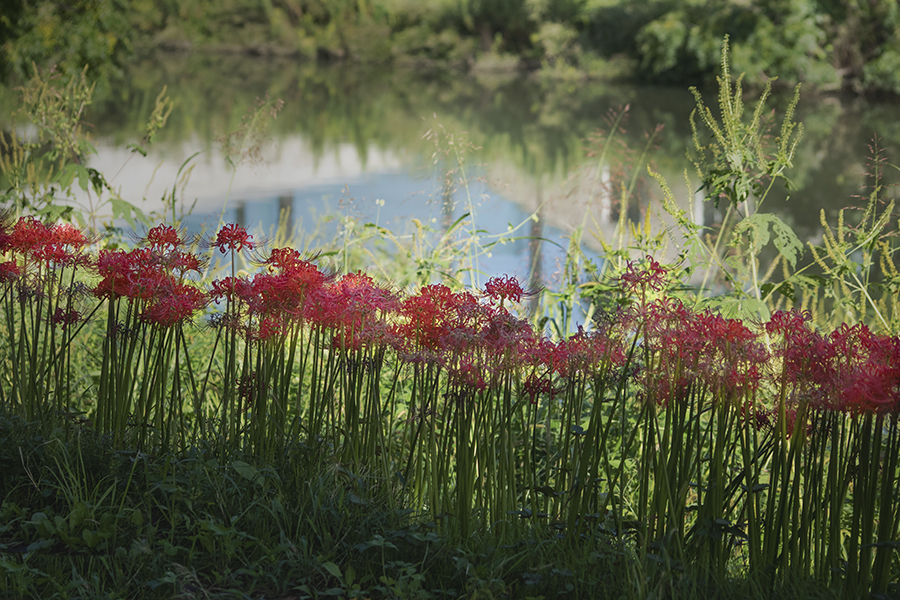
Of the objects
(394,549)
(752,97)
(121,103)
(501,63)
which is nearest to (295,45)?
(501,63)

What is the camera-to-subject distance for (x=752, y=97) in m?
22.3

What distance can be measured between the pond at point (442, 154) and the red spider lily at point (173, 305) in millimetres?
870

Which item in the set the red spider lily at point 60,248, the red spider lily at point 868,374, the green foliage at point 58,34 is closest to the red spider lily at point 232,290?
the red spider lily at point 60,248

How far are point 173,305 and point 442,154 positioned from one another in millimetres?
2234

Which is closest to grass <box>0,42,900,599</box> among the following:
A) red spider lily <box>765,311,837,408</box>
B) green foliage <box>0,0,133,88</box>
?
red spider lily <box>765,311,837,408</box>

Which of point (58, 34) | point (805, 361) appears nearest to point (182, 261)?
point (805, 361)

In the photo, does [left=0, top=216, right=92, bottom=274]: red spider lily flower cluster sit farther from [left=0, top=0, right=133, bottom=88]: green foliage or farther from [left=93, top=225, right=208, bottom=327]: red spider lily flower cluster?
[left=0, top=0, right=133, bottom=88]: green foliage

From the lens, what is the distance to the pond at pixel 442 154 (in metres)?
4.41

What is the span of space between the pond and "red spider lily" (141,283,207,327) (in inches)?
34.2

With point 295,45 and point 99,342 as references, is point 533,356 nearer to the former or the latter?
point 99,342

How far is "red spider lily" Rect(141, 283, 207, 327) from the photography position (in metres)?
1.96

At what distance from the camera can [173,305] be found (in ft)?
6.44

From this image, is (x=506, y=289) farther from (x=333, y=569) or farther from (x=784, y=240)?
(x=784, y=240)

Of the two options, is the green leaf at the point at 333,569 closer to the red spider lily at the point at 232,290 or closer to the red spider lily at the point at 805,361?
the red spider lily at the point at 232,290
